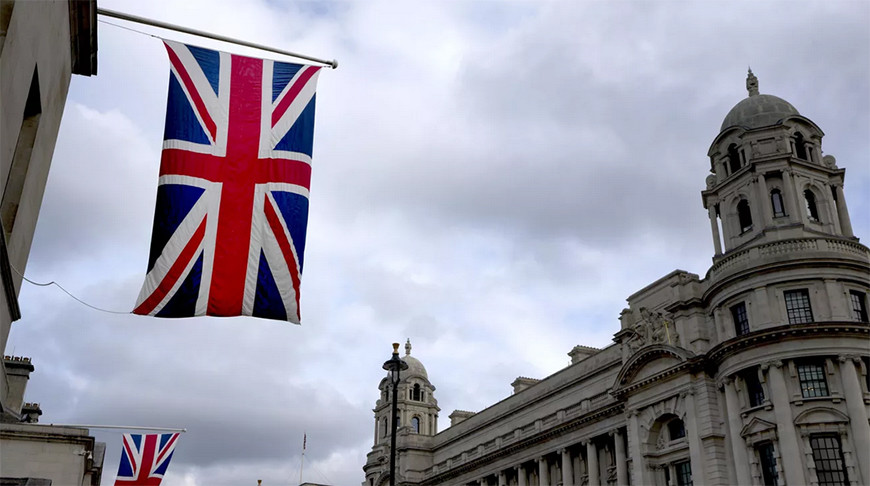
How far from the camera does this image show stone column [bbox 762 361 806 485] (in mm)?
37812

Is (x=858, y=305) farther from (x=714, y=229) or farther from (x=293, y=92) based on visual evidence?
(x=293, y=92)

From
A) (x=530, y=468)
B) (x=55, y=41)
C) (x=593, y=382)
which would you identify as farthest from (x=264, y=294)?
(x=530, y=468)

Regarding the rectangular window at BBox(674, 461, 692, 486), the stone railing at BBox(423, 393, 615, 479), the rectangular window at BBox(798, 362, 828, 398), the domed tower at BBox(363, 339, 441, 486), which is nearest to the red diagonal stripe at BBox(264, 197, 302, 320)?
the rectangular window at BBox(798, 362, 828, 398)

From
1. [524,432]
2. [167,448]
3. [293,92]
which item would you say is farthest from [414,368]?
[293,92]

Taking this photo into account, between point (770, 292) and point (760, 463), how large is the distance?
8782 mm

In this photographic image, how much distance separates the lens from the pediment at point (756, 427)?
130 ft

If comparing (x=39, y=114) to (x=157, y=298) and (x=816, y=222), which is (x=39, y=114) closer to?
(x=157, y=298)

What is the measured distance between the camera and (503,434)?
6788cm

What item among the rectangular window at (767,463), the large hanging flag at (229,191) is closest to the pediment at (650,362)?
the rectangular window at (767,463)

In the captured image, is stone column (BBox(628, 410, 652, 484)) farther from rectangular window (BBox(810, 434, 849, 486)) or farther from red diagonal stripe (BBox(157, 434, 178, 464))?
red diagonal stripe (BBox(157, 434, 178, 464))

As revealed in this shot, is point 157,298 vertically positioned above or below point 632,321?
below

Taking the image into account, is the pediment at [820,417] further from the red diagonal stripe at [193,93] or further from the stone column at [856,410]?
the red diagonal stripe at [193,93]

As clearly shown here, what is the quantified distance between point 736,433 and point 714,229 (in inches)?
530

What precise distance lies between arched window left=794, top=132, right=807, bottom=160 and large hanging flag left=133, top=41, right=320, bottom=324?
136ft
